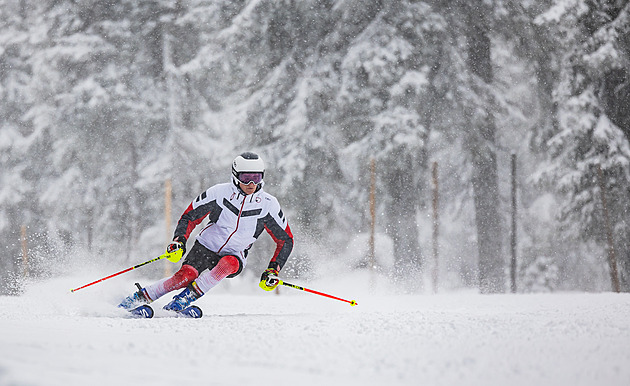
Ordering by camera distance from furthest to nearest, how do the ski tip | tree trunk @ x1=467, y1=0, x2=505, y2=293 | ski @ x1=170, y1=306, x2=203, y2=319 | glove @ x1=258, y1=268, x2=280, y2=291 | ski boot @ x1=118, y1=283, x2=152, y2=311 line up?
tree trunk @ x1=467, y1=0, x2=505, y2=293 → glove @ x1=258, y1=268, x2=280, y2=291 → ski boot @ x1=118, y1=283, x2=152, y2=311 → ski @ x1=170, y1=306, x2=203, y2=319 → the ski tip

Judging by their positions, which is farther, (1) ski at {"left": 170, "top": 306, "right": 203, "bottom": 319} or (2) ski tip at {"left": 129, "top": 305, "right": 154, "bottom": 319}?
(1) ski at {"left": 170, "top": 306, "right": 203, "bottom": 319}

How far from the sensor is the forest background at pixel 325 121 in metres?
16.5

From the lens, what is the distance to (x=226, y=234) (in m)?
7.57

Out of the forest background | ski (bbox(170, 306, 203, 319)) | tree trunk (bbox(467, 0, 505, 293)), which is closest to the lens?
ski (bbox(170, 306, 203, 319))

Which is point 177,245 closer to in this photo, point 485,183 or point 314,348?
point 314,348

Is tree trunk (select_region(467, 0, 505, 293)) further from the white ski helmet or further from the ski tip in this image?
the ski tip

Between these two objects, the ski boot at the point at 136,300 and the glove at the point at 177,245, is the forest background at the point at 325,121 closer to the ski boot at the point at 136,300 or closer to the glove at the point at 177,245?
the glove at the point at 177,245

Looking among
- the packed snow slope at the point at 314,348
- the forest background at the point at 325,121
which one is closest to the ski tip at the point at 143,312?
the packed snow slope at the point at 314,348

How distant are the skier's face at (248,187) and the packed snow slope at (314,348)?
4.08 ft

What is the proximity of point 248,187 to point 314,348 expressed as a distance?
2888mm

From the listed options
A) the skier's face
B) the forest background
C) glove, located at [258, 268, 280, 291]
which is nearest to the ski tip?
glove, located at [258, 268, 280, 291]

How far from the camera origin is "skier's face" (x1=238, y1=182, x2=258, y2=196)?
738 cm

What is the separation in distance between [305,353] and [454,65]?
525 inches

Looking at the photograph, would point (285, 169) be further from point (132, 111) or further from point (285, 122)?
point (132, 111)
